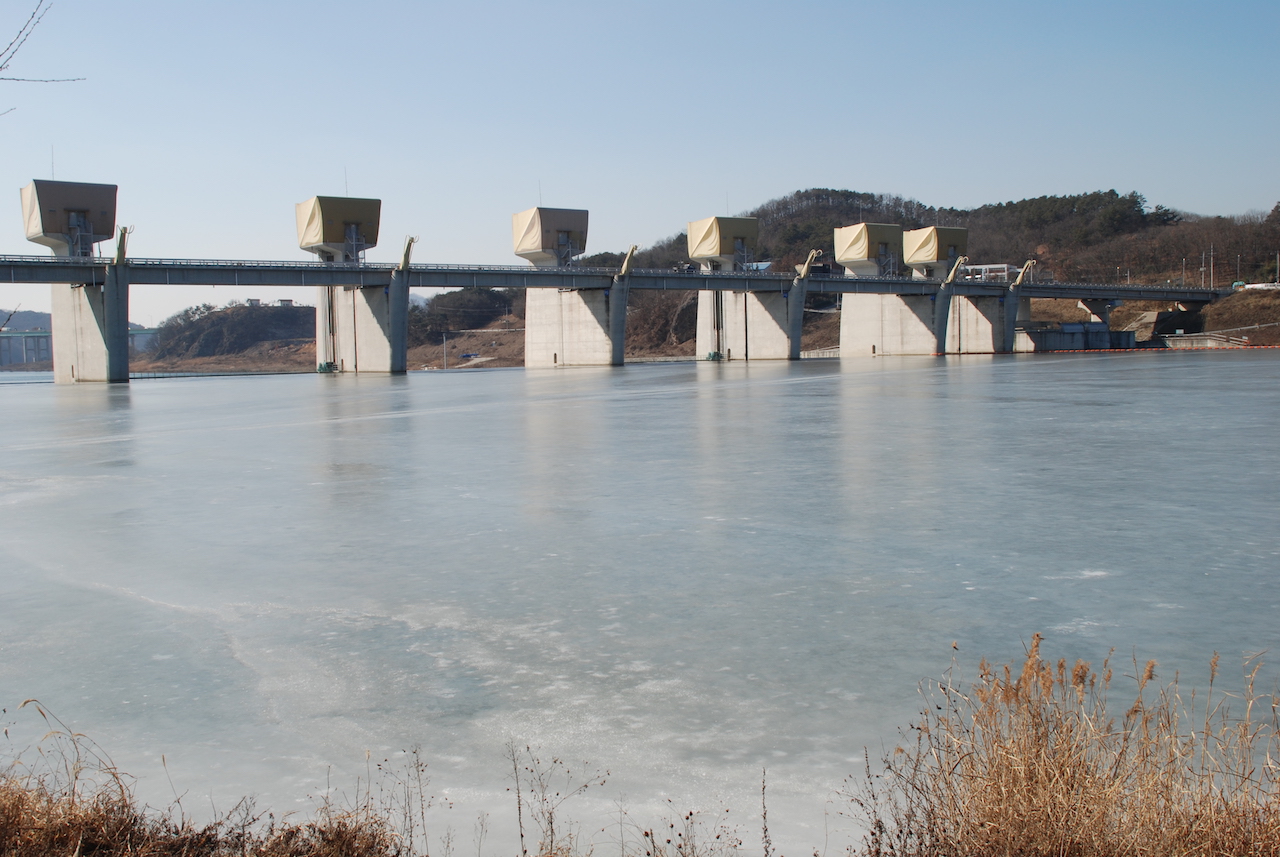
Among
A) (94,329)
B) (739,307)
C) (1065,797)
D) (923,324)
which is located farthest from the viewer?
(923,324)

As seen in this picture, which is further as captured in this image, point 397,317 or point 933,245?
point 933,245

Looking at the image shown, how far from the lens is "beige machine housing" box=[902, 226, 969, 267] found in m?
99.6

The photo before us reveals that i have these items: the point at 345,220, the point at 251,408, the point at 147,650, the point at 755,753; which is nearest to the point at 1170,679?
the point at 755,753

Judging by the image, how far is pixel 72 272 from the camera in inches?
2243

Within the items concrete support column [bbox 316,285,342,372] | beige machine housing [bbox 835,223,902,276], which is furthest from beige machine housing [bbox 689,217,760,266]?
concrete support column [bbox 316,285,342,372]

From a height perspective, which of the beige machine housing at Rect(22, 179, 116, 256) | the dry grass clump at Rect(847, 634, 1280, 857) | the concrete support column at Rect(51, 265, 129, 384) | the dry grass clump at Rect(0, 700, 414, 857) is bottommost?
the dry grass clump at Rect(0, 700, 414, 857)

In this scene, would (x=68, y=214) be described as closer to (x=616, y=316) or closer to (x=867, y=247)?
(x=616, y=316)

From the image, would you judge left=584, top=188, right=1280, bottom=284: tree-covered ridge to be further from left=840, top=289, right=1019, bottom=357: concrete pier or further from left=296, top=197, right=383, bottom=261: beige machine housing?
left=296, top=197, right=383, bottom=261: beige machine housing

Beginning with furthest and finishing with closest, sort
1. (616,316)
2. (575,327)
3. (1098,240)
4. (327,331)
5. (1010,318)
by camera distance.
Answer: (1098,240)
(1010,318)
(575,327)
(616,316)
(327,331)

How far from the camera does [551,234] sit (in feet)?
267

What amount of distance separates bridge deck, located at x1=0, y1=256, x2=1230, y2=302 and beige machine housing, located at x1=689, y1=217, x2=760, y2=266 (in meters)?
2.40

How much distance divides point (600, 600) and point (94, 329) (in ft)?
201

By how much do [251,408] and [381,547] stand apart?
23076mm

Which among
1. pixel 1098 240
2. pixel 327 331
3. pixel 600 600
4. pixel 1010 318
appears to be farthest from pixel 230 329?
pixel 600 600
